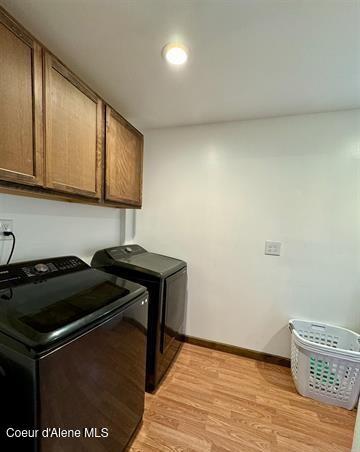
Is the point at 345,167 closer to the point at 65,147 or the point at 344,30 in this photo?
the point at 344,30

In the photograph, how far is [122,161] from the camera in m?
1.79

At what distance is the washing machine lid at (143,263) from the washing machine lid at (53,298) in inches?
11.5

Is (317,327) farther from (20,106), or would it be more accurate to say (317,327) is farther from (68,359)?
(20,106)

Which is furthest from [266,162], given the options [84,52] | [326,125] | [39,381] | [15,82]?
[39,381]

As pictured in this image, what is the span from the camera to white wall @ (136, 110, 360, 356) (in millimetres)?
1807

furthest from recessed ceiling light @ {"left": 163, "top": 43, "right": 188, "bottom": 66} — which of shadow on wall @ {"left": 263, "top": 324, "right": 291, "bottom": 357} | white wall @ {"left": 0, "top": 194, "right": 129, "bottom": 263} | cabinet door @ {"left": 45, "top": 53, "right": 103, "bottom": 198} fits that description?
shadow on wall @ {"left": 263, "top": 324, "right": 291, "bottom": 357}

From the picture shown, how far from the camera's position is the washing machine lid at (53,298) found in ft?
2.40

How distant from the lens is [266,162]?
1975mm

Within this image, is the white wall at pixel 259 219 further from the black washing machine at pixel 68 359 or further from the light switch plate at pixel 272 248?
the black washing machine at pixel 68 359

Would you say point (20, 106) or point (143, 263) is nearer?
point (20, 106)

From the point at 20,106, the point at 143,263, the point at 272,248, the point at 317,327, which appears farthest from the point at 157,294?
the point at 317,327

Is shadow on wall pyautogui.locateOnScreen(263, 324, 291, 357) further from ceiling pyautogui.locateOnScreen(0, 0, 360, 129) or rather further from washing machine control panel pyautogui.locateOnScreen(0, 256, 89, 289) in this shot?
ceiling pyautogui.locateOnScreen(0, 0, 360, 129)

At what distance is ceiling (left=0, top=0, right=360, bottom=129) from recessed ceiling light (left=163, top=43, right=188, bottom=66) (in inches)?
1.6

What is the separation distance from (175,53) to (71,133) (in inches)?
29.9
